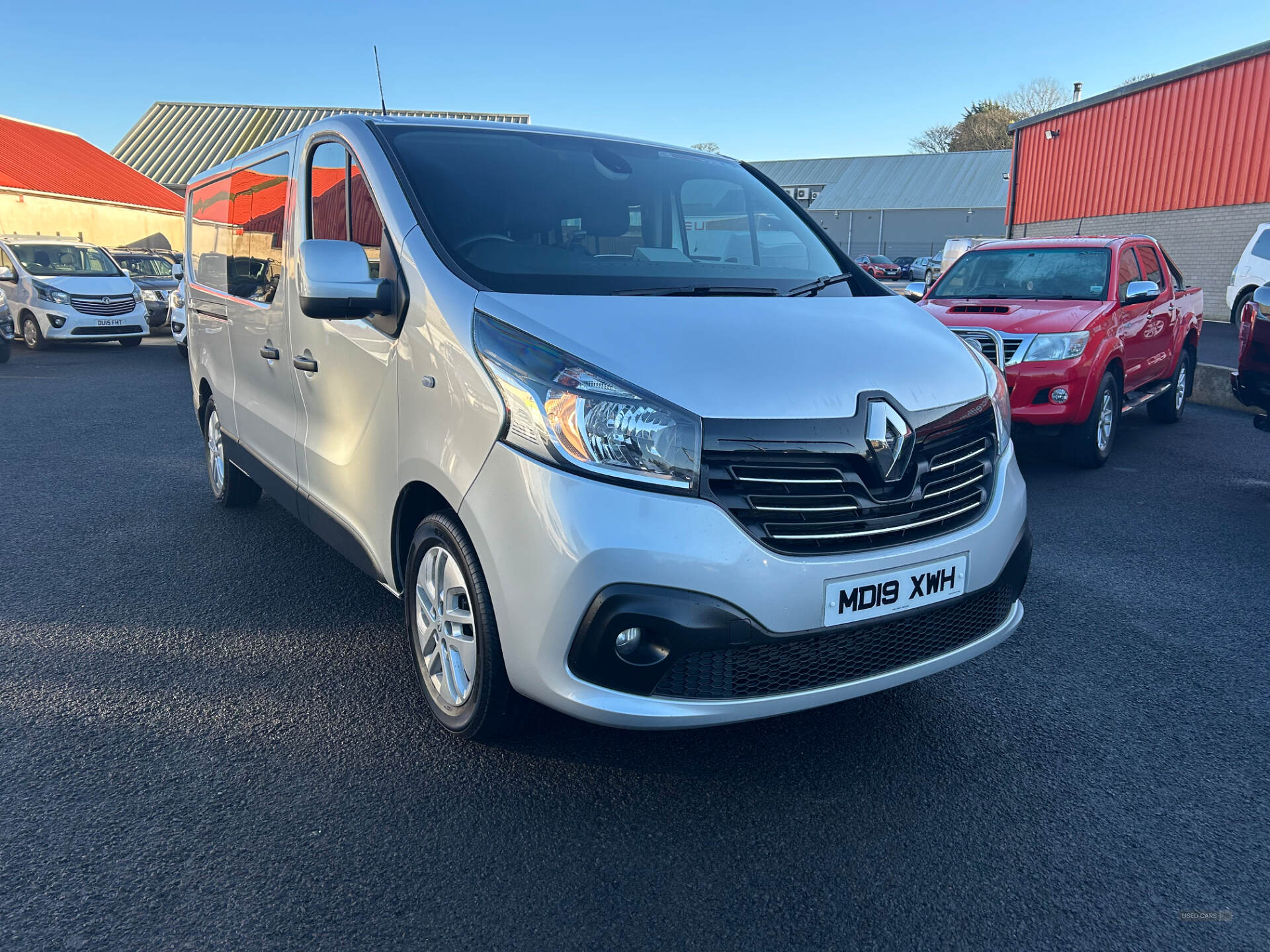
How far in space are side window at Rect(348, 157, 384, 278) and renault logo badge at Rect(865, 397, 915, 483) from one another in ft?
5.29

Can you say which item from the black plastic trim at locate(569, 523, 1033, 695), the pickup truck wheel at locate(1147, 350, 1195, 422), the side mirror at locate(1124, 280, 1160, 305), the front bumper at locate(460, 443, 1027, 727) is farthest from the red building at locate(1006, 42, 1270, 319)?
the black plastic trim at locate(569, 523, 1033, 695)

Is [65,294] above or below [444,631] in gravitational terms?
above

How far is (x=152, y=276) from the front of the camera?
66.0ft

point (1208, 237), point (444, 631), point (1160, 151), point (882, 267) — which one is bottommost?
point (444, 631)

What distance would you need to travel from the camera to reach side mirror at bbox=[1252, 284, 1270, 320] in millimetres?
5609

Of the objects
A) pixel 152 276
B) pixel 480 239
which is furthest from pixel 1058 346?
pixel 152 276

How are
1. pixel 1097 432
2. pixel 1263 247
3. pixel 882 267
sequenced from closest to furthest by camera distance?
pixel 1097 432
pixel 1263 247
pixel 882 267

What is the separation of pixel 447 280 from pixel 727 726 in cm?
163

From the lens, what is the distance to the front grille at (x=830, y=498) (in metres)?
2.32

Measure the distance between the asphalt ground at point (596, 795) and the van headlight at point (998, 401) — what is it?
3.03 ft

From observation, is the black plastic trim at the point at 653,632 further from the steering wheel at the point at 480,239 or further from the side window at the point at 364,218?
the side window at the point at 364,218

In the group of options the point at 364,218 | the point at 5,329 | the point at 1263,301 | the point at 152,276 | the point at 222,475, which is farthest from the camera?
the point at 152,276

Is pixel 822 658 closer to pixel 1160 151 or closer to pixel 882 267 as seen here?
pixel 1160 151

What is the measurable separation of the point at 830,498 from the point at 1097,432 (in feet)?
17.2
